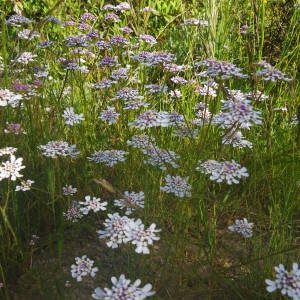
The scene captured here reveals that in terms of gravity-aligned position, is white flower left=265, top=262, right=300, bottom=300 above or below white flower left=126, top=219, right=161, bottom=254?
below

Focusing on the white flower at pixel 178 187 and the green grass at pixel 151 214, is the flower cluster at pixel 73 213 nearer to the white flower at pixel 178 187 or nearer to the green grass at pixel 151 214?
the green grass at pixel 151 214

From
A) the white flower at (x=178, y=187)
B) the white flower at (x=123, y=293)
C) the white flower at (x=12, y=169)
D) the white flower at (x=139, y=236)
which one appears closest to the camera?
the white flower at (x=123, y=293)

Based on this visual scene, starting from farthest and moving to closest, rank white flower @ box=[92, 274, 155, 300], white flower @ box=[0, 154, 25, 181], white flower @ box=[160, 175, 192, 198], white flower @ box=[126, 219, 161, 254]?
white flower @ box=[160, 175, 192, 198], white flower @ box=[0, 154, 25, 181], white flower @ box=[126, 219, 161, 254], white flower @ box=[92, 274, 155, 300]

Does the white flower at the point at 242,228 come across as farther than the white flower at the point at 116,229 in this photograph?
Yes

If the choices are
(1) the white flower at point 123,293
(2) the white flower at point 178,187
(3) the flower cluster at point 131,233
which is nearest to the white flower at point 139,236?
(3) the flower cluster at point 131,233

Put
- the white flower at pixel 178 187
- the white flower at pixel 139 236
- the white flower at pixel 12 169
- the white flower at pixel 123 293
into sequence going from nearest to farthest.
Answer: the white flower at pixel 123 293
the white flower at pixel 139 236
the white flower at pixel 12 169
the white flower at pixel 178 187

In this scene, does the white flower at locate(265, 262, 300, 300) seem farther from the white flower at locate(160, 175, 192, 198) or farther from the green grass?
the white flower at locate(160, 175, 192, 198)

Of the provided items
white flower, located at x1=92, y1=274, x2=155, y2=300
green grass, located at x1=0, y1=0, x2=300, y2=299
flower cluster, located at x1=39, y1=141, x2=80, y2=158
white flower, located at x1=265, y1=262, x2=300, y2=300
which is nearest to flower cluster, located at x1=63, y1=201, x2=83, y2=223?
green grass, located at x1=0, y1=0, x2=300, y2=299

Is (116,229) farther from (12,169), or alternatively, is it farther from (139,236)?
(12,169)

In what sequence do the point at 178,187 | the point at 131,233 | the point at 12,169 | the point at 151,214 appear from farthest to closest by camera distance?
the point at 151,214 < the point at 178,187 < the point at 12,169 < the point at 131,233

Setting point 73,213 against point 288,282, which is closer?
point 288,282

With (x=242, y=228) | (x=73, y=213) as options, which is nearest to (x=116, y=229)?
(x=73, y=213)

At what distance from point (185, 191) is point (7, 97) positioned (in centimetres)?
63

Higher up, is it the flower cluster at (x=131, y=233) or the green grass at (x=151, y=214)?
the flower cluster at (x=131, y=233)
